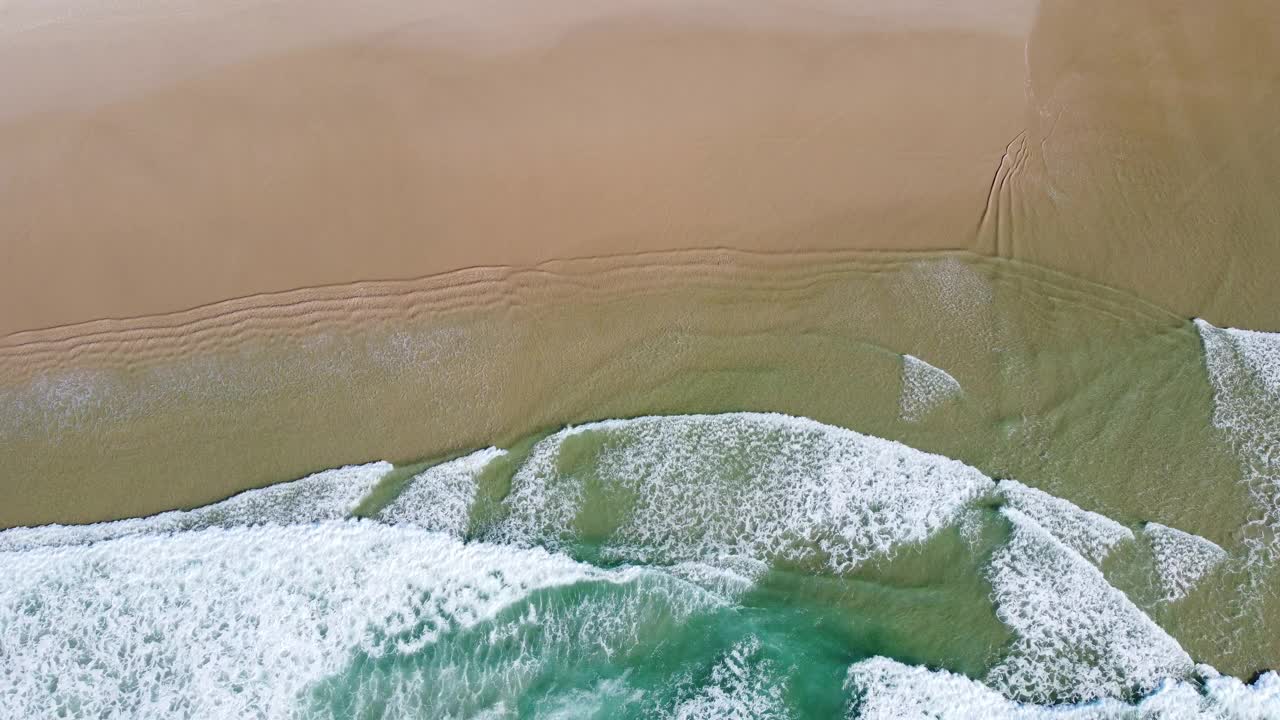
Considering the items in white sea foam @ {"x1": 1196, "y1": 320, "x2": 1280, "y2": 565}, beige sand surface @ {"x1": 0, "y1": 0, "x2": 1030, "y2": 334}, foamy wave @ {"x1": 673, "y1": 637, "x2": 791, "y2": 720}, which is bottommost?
foamy wave @ {"x1": 673, "y1": 637, "x2": 791, "y2": 720}

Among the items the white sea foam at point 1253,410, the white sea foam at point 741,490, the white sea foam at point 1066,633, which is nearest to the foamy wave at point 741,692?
the white sea foam at point 741,490

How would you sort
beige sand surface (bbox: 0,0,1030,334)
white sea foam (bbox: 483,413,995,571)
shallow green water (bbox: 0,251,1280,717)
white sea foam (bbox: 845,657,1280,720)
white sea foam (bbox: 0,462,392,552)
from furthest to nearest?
beige sand surface (bbox: 0,0,1030,334), white sea foam (bbox: 0,462,392,552), white sea foam (bbox: 483,413,995,571), shallow green water (bbox: 0,251,1280,717), white sea foam (bbox: 845,657,1280,720)

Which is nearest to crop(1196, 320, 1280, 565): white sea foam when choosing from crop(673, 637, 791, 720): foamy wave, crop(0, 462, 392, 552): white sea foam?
crop(673, 637, 791, 720): foamy wave

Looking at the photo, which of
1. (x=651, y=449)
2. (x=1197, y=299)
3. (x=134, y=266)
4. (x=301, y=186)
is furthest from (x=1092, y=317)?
(x=134, y=266)

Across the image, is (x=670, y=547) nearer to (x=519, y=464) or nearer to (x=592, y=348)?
(x=519, y=464)

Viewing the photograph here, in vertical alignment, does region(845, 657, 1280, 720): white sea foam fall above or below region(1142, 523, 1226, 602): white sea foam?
below

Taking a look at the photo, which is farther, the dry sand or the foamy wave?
the dry sand

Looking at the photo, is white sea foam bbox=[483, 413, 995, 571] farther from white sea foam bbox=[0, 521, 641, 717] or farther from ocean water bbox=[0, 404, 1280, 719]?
white sea foam bbox=[0, 521, 641, 717]
